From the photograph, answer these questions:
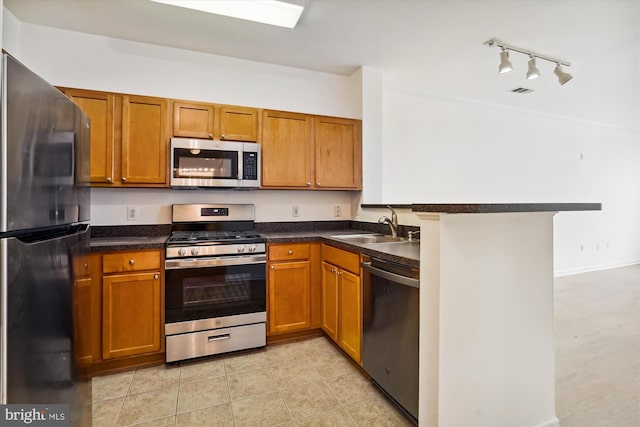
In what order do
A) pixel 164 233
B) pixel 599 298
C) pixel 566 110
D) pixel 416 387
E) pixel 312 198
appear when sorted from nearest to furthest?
pixel 416 387
pixel 164 233
pixel 312 198
pixel 599 298
pixel 566 110

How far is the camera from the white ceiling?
7.19 ft

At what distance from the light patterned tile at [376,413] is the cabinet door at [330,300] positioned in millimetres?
626

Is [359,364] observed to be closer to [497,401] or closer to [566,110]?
[497,401]

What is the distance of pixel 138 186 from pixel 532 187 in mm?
5275

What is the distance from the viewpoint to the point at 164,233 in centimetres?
274

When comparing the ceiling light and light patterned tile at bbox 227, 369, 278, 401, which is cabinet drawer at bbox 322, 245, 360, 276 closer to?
light patterned tile at bbox 227, 369, 278, 401

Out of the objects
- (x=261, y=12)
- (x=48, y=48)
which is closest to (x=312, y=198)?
(x=261, y=12)

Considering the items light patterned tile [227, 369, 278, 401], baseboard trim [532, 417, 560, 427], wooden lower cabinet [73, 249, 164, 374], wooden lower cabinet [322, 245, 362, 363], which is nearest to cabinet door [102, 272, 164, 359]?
wooden lower cabinet [73, 249, 164, 374]

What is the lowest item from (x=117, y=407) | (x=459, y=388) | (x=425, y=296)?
(x=117, y=407)

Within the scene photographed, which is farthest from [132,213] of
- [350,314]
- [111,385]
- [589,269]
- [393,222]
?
[589,269]

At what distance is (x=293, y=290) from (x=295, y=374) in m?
0.67

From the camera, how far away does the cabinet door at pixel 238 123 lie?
2662 mm

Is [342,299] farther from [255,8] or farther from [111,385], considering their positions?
[255,8]

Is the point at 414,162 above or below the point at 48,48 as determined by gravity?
below
